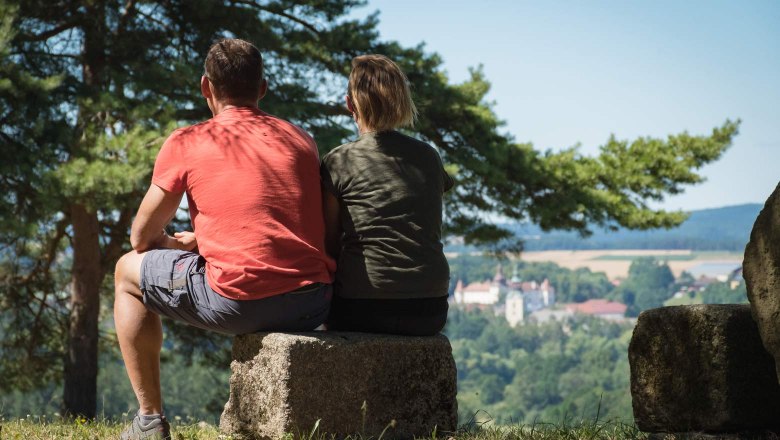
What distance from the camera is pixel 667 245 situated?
15225 cm

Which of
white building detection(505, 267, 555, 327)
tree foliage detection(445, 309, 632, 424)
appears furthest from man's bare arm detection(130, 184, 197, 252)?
white building detection(505, 267, 555, 327)

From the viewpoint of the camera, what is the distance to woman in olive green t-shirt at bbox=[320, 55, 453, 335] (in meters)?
3.06

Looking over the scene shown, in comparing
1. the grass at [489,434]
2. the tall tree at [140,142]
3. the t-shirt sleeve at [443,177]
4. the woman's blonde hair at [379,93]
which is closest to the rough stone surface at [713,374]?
the grass at [489,434]

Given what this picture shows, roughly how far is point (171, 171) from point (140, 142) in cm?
504

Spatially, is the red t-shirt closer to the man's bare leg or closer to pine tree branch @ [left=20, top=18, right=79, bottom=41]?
the man's bare leg

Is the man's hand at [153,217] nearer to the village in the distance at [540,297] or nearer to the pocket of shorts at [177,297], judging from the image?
the pocket of shorts at [177,297]

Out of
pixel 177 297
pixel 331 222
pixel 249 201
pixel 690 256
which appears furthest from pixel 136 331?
pixel 690 256

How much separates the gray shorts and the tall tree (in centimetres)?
471

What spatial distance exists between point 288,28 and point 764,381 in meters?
8.02

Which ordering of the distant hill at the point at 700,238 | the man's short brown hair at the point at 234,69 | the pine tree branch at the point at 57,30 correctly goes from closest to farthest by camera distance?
the man's short brown hair at the point at 234,69
the pine tree branch at the point at 57,30
the distant hill at the point at 700,238

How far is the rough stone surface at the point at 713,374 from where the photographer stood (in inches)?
124

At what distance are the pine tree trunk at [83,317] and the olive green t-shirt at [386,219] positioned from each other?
730cm

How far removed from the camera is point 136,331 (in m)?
3.08

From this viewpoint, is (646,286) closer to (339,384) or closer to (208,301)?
(339,384)
